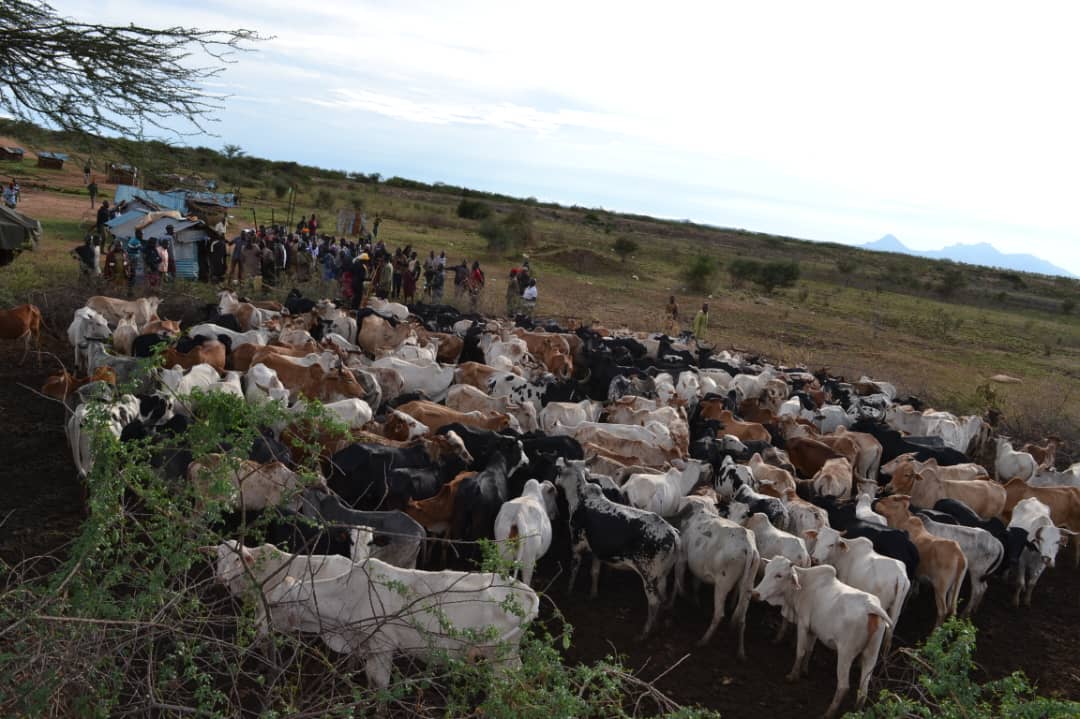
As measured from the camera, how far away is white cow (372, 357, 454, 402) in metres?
12.3

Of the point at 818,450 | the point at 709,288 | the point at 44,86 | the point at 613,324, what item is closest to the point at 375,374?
the point at 44,86

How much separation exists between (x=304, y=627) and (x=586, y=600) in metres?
3.24

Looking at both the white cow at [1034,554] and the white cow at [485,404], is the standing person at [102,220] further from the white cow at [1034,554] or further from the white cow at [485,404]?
the white cow at [1034,554]

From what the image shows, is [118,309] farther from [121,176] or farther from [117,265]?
[121,176]

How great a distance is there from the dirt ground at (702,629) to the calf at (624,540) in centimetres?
25

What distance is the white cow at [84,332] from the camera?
484 inches

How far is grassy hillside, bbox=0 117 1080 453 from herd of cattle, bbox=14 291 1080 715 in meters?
2.98

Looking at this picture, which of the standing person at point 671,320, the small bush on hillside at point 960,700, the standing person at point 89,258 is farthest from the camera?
the standing person at point 671,320

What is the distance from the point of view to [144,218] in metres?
21.8

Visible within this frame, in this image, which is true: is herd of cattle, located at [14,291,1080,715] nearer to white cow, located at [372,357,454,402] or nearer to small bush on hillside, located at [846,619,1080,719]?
white cow, located at [372,357,454,402]

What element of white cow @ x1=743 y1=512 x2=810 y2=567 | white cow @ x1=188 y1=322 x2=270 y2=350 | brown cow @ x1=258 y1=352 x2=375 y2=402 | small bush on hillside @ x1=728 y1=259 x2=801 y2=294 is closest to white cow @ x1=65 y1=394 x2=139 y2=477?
brown cow @ x1=258 y1=352 x2=375 y2=402

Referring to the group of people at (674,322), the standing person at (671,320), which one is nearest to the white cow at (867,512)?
the group of people at (674,322)

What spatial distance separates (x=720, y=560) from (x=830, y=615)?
1115 mm

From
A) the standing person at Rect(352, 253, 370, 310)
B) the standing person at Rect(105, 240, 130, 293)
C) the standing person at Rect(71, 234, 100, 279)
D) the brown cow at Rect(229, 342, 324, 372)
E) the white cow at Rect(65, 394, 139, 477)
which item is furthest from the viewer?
the standing person at Rect(352, 253, 370, 310)
